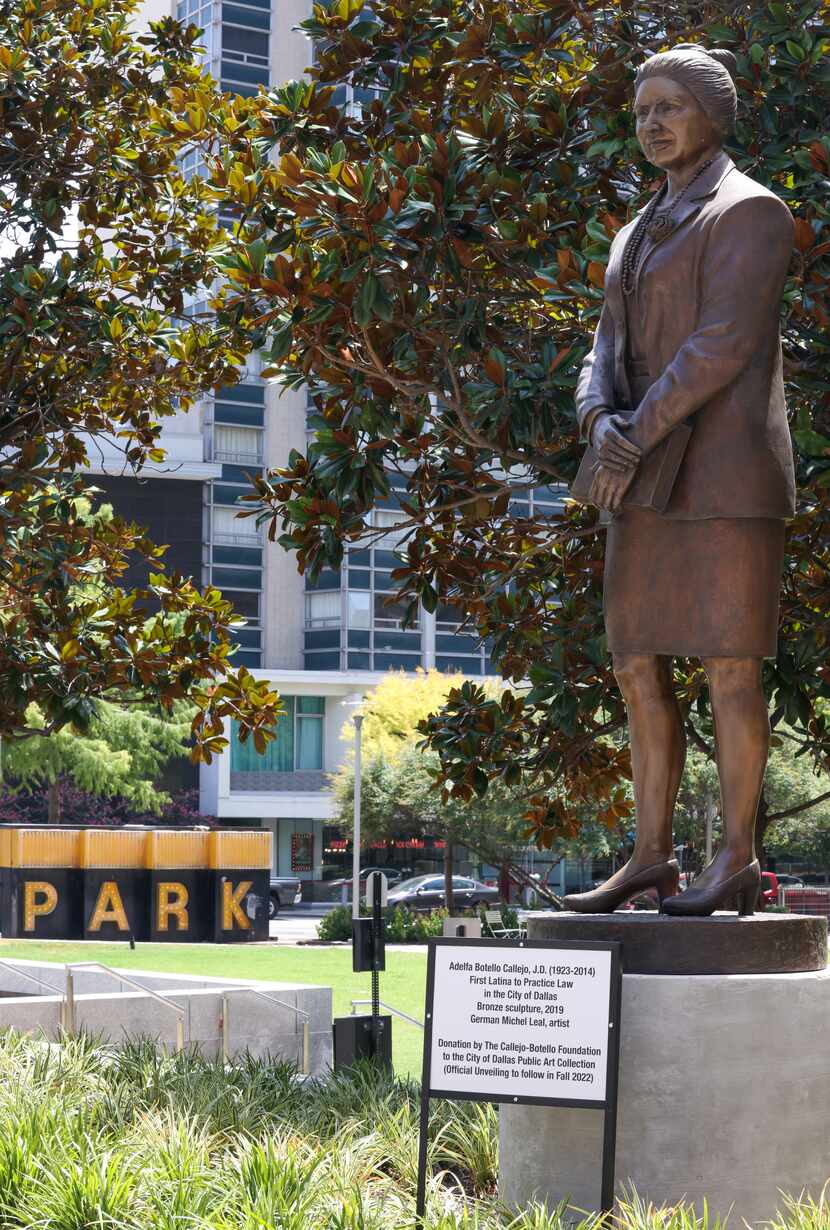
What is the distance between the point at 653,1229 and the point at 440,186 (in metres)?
5.69

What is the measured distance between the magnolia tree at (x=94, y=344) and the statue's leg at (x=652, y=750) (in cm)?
489

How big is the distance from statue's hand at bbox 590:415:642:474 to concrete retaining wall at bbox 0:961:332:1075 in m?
7.61

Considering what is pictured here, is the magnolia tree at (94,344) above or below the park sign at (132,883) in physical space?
above

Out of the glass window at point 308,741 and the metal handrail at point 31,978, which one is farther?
the glass window at point 308,741

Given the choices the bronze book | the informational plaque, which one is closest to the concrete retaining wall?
the informational plaque

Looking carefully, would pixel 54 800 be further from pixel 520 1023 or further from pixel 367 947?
pixel 520 1023

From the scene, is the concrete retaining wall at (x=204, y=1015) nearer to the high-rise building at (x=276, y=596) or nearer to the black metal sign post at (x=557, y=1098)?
the black metal sign post at (x=557, y=1098)

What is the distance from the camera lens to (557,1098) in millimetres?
5941

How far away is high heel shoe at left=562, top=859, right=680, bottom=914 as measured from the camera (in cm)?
657

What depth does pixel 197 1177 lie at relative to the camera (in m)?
6.37

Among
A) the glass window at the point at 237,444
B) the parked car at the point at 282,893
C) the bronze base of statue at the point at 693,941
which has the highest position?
the glass window at the point at 237,444

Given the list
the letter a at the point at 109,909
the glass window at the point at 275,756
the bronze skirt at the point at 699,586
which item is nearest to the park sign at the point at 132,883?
the letter a at the point at 109,909

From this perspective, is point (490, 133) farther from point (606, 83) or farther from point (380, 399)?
point (380, 399)

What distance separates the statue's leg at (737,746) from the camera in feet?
21.0
